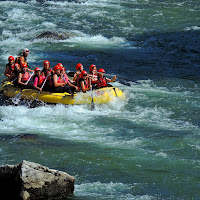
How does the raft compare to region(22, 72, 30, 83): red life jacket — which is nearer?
the raft

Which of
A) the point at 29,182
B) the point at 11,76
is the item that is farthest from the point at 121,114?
the point at 29,182

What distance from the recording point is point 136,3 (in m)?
28.0

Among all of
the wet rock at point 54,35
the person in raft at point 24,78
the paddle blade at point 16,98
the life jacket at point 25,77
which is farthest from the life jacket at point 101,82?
the wet rock at point 54,35

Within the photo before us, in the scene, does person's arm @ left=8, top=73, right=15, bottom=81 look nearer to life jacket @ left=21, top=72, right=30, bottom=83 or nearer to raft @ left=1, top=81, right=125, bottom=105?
life jacket @ left=21, top=72, right=30, bottom=83

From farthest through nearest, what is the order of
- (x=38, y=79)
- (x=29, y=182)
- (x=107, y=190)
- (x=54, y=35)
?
(x=54, y=35)
(x=38, y=79)
(x=107, y=190)
(x=29, y=182)

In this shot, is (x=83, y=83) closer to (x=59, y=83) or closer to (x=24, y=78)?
(x=59, y=83)

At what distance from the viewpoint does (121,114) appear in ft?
38.1

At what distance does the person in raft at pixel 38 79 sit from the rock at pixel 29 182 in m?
5.92

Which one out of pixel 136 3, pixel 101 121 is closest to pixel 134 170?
pixel 101 121

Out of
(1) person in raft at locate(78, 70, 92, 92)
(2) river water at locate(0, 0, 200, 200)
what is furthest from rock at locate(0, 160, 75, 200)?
(1) person in raft at locate(78, 70, 92, 92)

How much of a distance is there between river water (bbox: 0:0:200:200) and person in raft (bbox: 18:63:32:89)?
0.72 m

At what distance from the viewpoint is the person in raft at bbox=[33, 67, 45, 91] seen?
12.1 metres

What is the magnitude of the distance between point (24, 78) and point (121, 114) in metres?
2.96

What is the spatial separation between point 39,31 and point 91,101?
10204 millimetres
